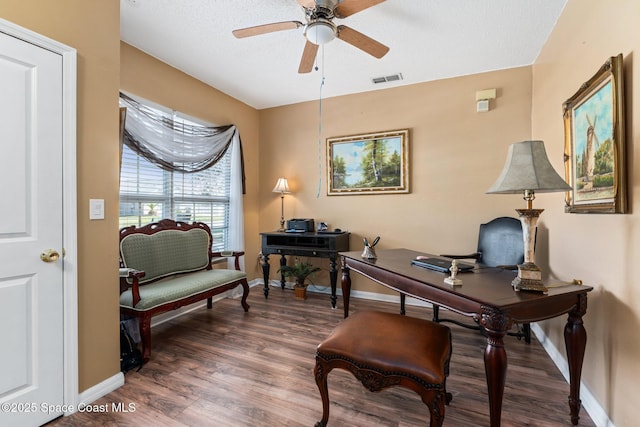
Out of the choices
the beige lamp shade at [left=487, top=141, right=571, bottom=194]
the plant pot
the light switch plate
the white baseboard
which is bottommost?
the white baseboard

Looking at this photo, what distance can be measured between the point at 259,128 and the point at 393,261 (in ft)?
10.2

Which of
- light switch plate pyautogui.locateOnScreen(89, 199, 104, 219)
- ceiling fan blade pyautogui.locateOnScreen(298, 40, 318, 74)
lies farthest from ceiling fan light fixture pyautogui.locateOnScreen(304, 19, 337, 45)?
light switch plate pyautogui.locateOnScreen(89, 199, 104, 219)

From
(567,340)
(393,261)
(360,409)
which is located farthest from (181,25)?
(567,340)

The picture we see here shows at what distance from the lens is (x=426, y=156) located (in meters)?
3.39

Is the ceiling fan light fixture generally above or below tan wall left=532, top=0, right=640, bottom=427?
above

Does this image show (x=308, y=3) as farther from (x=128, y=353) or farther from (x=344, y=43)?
(x=128, y=353)

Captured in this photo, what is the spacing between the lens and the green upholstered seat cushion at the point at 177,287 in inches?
86.4

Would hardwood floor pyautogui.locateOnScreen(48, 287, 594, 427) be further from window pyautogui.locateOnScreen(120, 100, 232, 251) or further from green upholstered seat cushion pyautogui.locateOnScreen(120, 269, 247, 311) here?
window pyautogui.locateOnScreen(120, 100, 232, 251)

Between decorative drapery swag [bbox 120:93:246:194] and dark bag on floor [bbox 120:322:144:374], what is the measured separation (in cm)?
155

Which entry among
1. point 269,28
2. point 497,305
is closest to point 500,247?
point 497,305

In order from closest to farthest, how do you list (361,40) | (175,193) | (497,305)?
(497,305)
(361,40)
(175,193)

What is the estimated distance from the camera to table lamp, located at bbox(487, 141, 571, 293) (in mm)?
1349

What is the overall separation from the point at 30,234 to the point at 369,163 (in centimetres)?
313

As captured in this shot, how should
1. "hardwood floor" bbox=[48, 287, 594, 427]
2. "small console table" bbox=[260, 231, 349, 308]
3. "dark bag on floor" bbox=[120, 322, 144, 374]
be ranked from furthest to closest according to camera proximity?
"small console table" bbox=[260, 231, 349, 308] < "dark bag on floor" bbox=[120, 322, 144, 374] < "hardwood floor" bbox=[48, 287, 594, 427]
